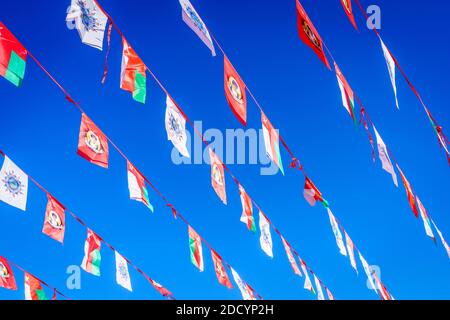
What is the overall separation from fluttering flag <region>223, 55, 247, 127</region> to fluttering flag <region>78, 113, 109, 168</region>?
5.33 feet

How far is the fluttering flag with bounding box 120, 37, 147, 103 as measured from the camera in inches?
198

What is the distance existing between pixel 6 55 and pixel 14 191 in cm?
196

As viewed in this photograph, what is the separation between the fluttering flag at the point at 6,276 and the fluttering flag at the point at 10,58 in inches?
166

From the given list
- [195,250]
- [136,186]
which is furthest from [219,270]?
[136,186]

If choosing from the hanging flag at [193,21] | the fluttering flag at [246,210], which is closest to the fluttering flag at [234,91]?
the hanging flag at [193,21]

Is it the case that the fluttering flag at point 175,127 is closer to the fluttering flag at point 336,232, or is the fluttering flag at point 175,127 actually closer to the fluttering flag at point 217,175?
the fluttering flag at point 217,175

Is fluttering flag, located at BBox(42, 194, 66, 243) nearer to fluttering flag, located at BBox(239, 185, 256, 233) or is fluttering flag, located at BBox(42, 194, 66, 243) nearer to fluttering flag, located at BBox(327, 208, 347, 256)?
fluttering flag, located at BBox(239, 185, 256, 233)

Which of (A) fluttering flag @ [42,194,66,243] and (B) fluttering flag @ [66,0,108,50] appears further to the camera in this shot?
(A) fluttering flag @ [42,194,66,243]

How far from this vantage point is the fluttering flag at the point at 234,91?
5195mm

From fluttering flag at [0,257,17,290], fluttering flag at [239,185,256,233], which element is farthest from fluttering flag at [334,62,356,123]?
fluttering flag at [0,257,17,290]

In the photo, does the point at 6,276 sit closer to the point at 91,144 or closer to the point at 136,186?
the point at 136,186
